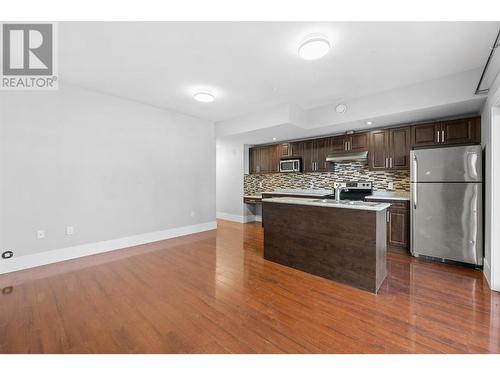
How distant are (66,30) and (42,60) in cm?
86

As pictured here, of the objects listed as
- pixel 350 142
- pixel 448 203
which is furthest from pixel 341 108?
pixel 448 203

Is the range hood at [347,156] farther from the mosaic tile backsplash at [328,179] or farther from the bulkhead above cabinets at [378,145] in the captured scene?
the mosaic tile backsplash at [328,179]

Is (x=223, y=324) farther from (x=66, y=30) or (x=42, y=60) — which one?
(x=42, y=60)

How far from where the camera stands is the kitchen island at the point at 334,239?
8.42ft

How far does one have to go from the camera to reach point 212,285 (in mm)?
2672

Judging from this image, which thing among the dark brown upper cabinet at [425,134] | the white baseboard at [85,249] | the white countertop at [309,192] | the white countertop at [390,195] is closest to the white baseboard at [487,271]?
the white countertop at [390,195]

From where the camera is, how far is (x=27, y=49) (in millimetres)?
2578

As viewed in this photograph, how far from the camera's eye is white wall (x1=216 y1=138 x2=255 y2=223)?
22.4 feet

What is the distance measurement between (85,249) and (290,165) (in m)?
4.57

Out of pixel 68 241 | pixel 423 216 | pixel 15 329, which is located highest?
pixel 423 216

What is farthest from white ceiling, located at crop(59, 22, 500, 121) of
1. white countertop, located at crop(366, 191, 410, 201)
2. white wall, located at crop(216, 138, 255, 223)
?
white wall, located at crop(216, 138, 255, 223)

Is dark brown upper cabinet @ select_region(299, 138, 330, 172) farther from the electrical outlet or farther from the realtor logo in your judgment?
the electrical outlet
